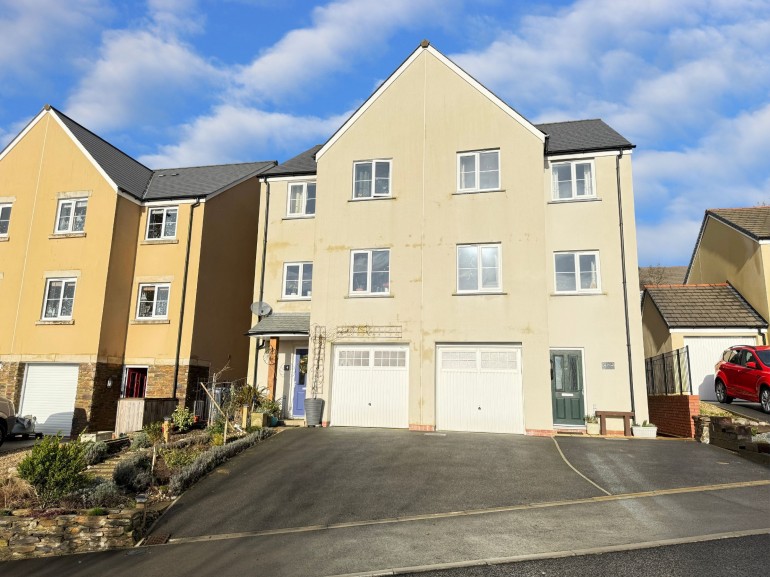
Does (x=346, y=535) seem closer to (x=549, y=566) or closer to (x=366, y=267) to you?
(x=549, y=566)

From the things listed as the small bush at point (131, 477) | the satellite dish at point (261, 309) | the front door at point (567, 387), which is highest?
the satellite dish at point (261, 309)

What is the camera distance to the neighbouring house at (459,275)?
663 inches

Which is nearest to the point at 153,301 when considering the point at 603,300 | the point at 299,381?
the point at 299,381

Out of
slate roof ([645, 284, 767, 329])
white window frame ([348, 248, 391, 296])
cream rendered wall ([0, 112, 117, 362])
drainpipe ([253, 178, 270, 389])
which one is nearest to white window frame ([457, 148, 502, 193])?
white window frame ([348, 248, 391, 296])

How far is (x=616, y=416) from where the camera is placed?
1662 cm

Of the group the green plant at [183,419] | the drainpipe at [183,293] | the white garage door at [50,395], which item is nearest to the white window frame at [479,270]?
the green plant at [183,419]

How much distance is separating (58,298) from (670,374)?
21702 mm

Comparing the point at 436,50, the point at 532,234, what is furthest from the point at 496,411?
the point at 436,50

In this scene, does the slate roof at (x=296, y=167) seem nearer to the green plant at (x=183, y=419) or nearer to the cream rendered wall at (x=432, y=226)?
the cream rendered wall at (x=432, y=226)

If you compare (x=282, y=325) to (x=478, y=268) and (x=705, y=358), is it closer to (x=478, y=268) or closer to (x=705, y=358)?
(x=478, y=268)

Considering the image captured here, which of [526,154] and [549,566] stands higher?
[526,154]

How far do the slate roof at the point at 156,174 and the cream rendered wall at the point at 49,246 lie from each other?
0.63 metres

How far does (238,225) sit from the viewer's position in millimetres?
24469

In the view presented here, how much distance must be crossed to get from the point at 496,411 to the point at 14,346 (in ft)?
57.1
